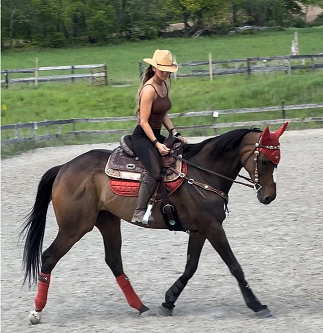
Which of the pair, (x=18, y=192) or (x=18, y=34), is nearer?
(x=18, y=192)

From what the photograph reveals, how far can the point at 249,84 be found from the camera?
28172 mm

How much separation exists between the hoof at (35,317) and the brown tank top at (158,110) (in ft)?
6.65

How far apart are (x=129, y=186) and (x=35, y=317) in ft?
4.84

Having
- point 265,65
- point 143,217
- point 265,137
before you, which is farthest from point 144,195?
point 265,65

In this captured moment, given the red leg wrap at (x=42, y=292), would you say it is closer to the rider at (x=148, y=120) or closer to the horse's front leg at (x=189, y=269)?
the rider at (x=148, y=120)

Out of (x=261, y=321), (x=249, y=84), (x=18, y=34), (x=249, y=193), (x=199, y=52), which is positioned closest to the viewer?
(x=261, y=321)

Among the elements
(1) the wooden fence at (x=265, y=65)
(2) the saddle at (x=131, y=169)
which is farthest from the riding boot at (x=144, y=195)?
(1) the wooden fence at (x=265, y=65)

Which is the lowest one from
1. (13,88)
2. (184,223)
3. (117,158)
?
(13,88)

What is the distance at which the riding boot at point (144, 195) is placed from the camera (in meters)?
6.30

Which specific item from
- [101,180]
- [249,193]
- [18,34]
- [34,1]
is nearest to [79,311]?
[101,180]

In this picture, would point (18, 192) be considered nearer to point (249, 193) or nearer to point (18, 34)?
point (249, 193)

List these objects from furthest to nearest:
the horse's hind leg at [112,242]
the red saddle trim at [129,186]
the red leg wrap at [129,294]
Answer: the horse's hind leg at [112,242] < the red leg wrap at [129,294] < the red saddle trim at [129,186]

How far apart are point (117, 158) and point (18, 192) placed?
22.6 feet

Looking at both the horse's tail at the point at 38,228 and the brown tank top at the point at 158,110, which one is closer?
the brown tank top at the point at 158,110
